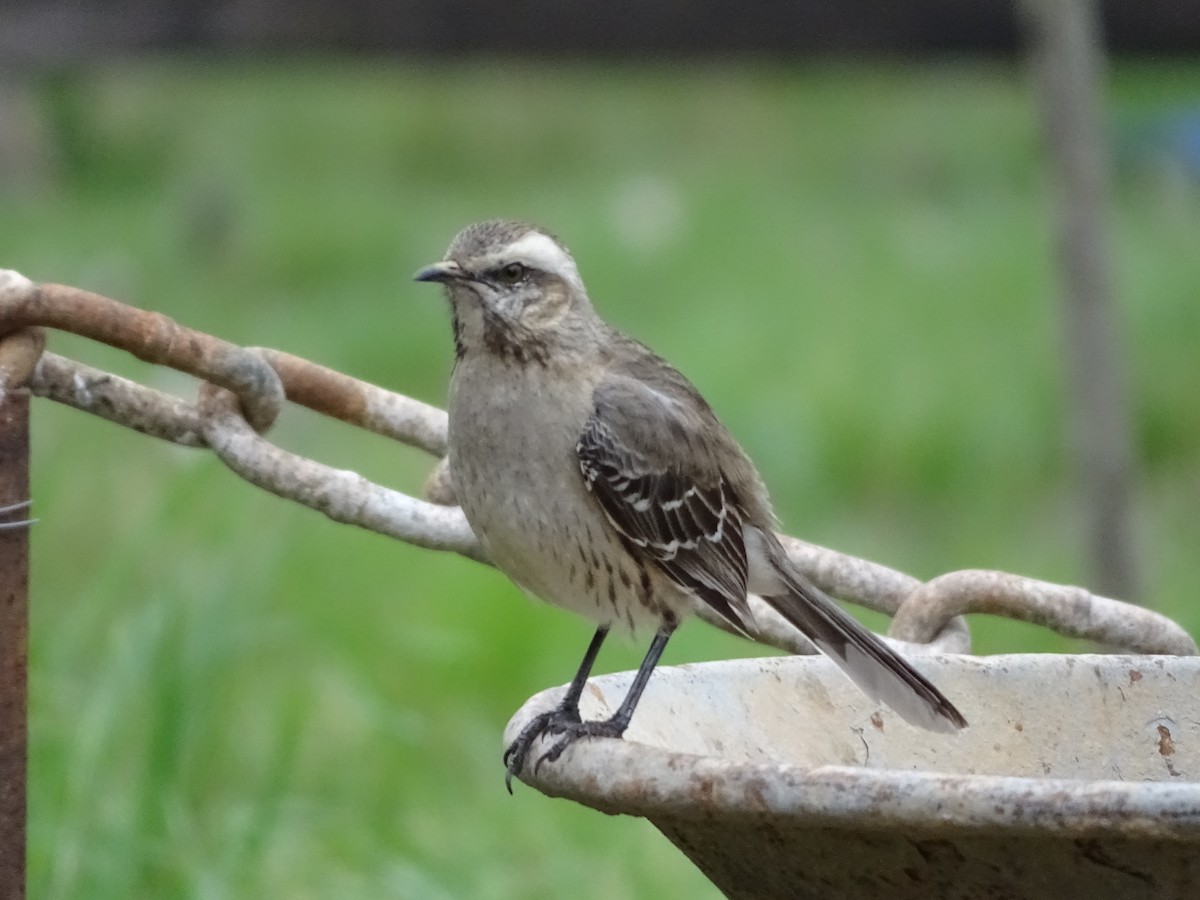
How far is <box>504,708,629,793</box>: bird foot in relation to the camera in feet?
9.23

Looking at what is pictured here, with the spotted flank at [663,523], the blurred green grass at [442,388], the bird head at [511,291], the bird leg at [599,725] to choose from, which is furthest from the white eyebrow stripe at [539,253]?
the blurred green grass at [442,388]

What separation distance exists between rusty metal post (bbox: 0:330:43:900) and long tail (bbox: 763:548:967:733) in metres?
1.22

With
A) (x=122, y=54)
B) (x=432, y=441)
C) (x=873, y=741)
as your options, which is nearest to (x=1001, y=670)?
(x=873, y=741)

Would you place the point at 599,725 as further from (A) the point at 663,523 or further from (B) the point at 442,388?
(B) the point at 442,388

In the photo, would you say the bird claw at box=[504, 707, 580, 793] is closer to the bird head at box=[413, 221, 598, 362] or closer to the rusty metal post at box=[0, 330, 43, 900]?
the rusty metal post at box=[0, 330, 43, 900]

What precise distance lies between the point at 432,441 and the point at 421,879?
1413 mm

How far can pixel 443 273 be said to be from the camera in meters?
3.69

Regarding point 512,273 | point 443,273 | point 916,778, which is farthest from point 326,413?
point 916,778

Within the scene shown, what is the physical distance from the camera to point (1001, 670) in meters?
3.10

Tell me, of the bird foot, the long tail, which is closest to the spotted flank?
the long tail

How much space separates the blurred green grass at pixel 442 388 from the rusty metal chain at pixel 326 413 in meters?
1.28

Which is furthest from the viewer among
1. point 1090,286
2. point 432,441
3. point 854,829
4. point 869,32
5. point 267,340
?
point 267,340

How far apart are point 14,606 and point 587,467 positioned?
3.53 feet

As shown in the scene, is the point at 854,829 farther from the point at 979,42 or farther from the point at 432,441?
the point at 979,42
